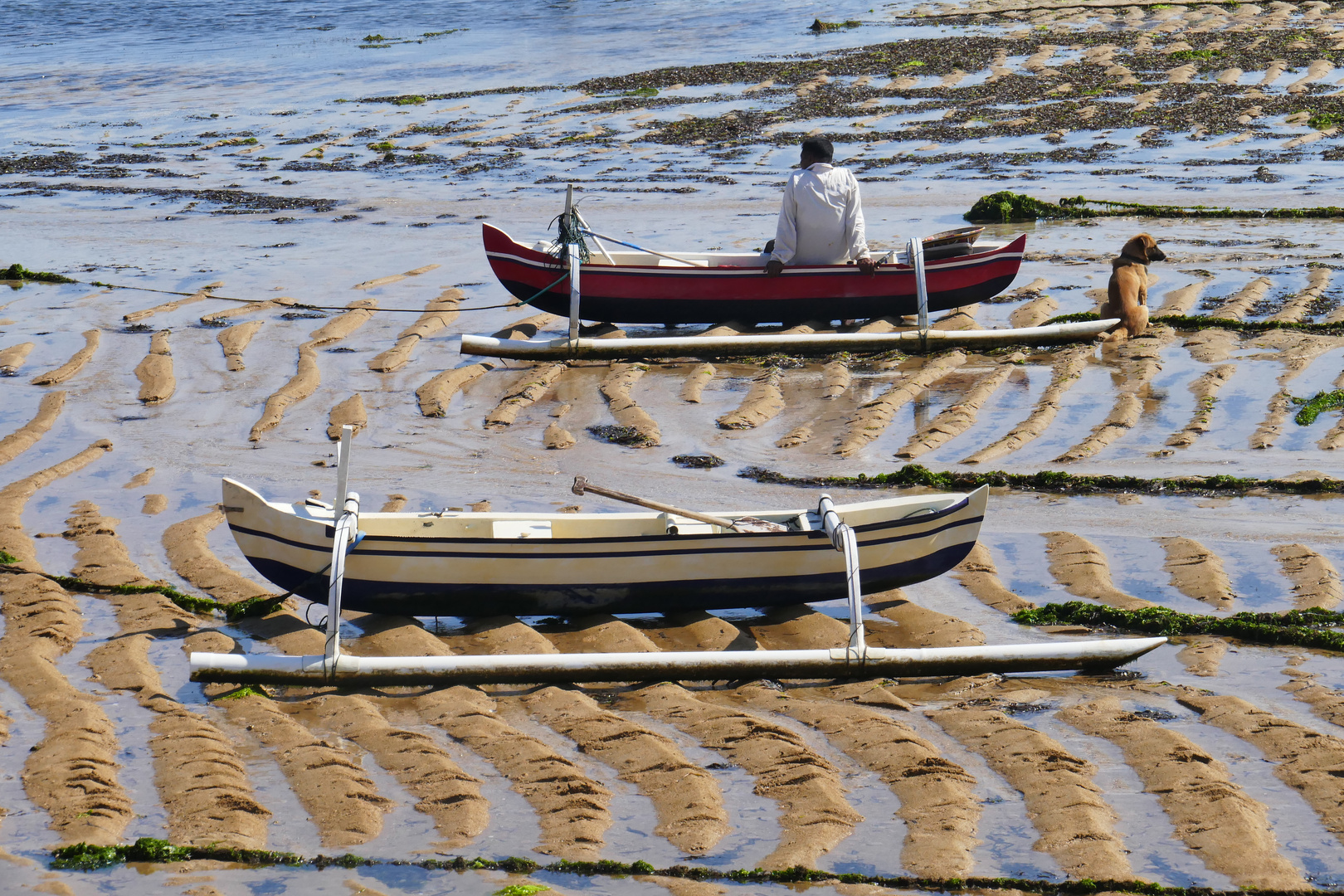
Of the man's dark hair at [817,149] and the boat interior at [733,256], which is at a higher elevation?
the man's dark hair at [817,149]

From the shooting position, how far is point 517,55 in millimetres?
34094

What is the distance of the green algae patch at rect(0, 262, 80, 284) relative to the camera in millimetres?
14750

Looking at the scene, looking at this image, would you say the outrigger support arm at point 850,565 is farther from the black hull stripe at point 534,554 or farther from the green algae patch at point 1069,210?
the green algae patch at point 1069,210

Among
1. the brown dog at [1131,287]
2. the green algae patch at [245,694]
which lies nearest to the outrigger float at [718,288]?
the brown dog at [1131,287]

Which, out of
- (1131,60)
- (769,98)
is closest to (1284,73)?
(1131,60)

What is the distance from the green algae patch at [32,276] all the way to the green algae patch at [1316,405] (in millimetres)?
12091

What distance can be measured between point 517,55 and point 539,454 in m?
26.4

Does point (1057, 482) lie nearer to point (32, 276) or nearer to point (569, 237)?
point (569, 237)

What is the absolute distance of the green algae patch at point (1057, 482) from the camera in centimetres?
843

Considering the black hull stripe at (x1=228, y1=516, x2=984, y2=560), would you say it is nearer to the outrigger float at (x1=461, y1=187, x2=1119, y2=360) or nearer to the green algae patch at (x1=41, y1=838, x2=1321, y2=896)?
the green algae patch at (x1=41, y1=838, x2=1321, y2=896)

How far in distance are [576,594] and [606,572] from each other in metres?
0.21

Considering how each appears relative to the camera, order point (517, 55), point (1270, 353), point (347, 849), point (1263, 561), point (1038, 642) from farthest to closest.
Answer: point (517, 55), point (1270, 353), point (1263, 561), point (1038, 642), point (347, 849)

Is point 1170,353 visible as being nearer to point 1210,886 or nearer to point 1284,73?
point 1210,886

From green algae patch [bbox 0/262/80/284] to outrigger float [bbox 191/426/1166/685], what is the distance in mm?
9021
